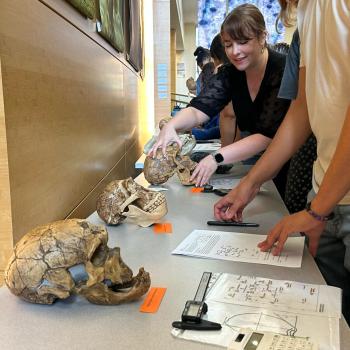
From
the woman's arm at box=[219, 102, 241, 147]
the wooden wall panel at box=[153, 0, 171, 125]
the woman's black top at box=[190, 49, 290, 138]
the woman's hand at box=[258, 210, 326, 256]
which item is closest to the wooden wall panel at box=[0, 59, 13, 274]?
the woman's hand at box=[258, 210, 326, 256]

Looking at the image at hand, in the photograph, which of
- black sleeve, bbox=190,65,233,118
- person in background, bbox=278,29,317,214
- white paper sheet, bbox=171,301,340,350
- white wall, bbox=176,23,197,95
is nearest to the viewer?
white paper sheet, bbox=171,301,340,350

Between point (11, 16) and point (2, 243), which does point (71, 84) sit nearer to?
point (11, 16)

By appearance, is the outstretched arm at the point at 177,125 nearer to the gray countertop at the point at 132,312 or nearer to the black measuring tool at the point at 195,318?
the gray countertop at the point at 132,312

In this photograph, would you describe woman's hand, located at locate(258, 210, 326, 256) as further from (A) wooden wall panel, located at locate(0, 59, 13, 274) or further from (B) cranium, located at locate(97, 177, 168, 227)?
(A) wooden wall panel, located at locate(0, 59, 13, 274)

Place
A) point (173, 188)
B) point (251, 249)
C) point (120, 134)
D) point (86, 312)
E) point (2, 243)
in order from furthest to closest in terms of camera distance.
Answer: point (120, 134) < point (173, 188) < point (251, 249) < point (2, 243) < point (86, 312)

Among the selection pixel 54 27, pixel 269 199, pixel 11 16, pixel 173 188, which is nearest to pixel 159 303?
pixel 11 16

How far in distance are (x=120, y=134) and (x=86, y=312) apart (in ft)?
5.71

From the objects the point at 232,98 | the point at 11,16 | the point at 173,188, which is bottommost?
the point at 173,188

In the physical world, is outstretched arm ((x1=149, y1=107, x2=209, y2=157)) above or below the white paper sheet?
above

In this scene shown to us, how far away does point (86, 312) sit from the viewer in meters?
0.73

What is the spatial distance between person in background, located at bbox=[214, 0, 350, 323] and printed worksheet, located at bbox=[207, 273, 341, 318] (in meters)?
0.16

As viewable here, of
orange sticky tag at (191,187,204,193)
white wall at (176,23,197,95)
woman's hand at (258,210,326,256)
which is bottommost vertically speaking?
orange sticky tag at (191,187,204,193)

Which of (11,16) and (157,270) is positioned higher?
(11,16)

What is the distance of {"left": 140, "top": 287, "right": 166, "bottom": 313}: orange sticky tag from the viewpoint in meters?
0.74
